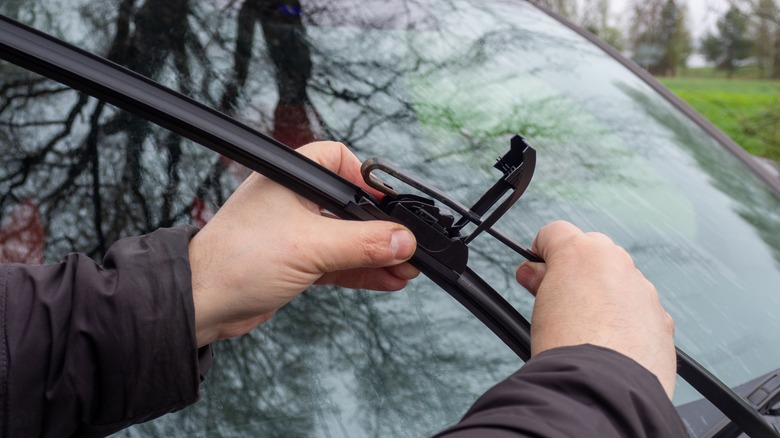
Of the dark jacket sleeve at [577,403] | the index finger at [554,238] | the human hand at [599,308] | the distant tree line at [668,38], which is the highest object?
the distant tree line at [668,38]

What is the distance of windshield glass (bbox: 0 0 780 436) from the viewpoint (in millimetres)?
1245

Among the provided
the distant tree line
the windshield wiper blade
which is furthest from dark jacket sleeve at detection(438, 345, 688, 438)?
the distant tree line

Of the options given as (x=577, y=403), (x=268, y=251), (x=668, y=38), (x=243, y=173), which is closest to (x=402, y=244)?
(x=268, y=251)

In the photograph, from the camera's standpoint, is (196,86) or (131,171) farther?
(196,86)

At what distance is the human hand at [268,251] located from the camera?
38.9 inches

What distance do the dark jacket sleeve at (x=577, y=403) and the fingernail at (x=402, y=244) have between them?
0.21 metres

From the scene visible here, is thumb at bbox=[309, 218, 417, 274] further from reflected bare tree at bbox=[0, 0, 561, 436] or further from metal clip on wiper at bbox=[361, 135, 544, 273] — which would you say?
reflected bare tree at bbox=[0, 0, 561, 436]

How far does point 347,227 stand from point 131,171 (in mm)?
535

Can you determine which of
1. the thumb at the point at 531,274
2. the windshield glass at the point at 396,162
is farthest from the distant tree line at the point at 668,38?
the thumb at the point at 531,274

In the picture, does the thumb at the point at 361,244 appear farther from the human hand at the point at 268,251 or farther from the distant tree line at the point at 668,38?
the distant tree line at the point at 668,38

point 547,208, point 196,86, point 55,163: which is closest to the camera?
point 55,163

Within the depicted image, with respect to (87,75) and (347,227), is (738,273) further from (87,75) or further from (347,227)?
(87,75)

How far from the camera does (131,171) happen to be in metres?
1.34

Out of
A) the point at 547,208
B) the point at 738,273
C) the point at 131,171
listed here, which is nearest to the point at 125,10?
the point at 131,171
